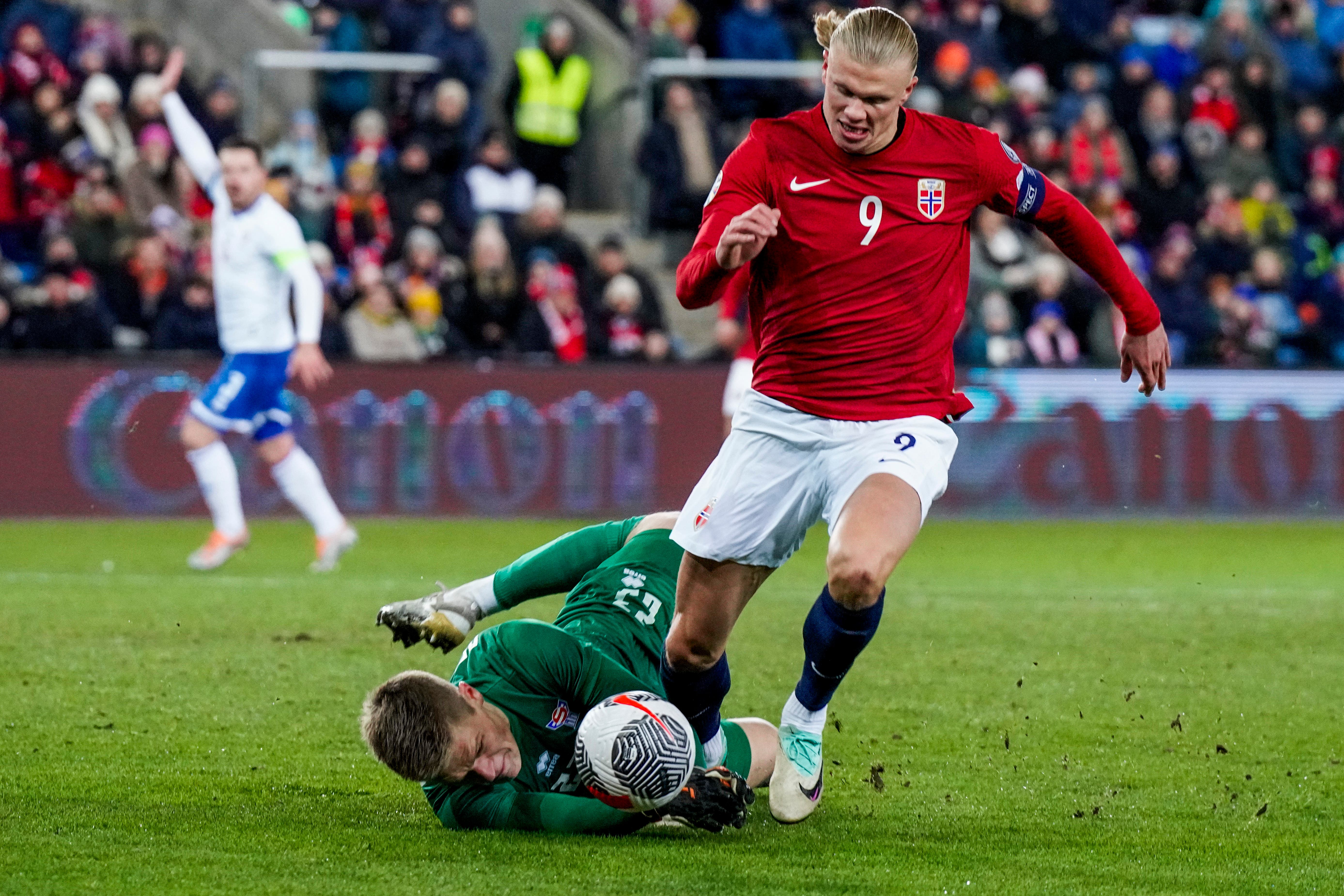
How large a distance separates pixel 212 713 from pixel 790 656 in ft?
8.37

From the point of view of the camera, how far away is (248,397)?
1080 cm

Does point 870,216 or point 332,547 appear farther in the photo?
point 332,547

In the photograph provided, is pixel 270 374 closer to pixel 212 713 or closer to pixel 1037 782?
pixel 212 713

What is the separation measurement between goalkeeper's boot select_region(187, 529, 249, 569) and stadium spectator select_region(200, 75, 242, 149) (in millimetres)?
4908

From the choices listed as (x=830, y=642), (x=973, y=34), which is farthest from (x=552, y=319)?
(x=830, y=642)

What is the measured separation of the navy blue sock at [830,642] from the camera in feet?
16.5

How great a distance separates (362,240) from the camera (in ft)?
48.7

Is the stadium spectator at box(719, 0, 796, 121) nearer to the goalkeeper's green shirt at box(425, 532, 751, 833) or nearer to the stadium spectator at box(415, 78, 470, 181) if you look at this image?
the stadium spectator at box(415, 78, 470, 181)

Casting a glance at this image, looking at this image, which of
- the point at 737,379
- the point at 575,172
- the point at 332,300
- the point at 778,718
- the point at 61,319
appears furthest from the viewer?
the point at 575,172

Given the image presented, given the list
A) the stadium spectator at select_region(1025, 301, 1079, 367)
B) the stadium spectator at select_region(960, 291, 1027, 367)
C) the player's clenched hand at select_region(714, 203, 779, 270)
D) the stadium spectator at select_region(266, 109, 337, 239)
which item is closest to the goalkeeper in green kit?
the player's clenched hand at select_region(714, 203, 779, 270)

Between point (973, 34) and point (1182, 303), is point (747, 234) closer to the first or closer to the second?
point (1182, 303)

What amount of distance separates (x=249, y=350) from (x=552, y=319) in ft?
13.7

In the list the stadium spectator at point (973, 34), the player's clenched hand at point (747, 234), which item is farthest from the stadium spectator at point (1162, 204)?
the player's clenched hand at point (747, 234)

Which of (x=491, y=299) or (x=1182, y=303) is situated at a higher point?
(x=491, y=299)
